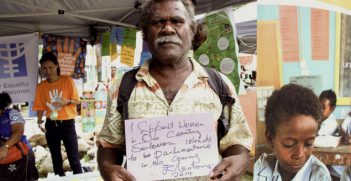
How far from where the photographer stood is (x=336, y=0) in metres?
1.23

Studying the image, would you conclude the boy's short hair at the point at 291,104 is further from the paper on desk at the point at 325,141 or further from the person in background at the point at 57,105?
the person in background at the point at 57,105

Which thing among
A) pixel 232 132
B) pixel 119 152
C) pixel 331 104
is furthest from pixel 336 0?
pixel 119 152

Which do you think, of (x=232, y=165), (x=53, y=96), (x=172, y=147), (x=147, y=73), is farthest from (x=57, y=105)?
(x=232, y=165)

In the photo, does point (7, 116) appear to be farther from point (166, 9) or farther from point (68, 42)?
point (166, 9)

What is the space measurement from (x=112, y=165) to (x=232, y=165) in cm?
45

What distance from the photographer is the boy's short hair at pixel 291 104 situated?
120 cm

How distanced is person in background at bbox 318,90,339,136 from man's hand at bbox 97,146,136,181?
0.72 metres

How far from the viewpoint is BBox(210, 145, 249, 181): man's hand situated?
1.23m

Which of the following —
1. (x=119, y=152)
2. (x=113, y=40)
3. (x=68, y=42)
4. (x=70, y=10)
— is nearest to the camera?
(x=119, y=152)

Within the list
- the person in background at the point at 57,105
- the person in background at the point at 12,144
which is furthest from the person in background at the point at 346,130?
the person in background at the point at 57,105

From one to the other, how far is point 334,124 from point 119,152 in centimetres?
83

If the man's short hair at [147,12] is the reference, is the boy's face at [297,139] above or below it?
below

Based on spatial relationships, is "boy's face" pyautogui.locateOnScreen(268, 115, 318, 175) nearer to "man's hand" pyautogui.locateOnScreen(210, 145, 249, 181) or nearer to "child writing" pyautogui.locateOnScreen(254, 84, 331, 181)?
"child writing" pyautogui.locateOnScreen(254, 84, 331, 181)

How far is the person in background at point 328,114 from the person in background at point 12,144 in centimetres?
307
